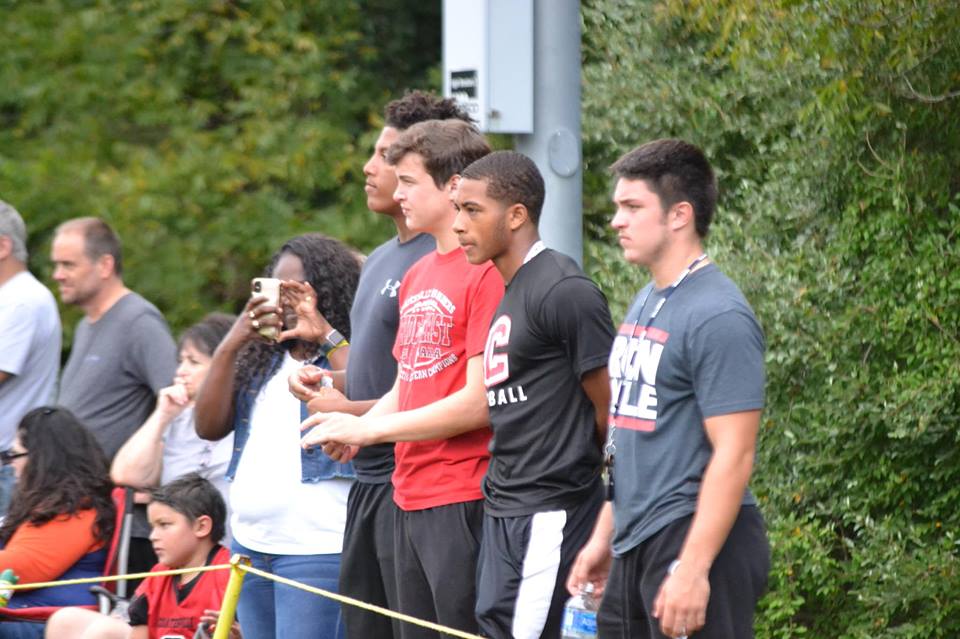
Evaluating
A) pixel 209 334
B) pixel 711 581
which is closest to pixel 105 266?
pixel 209 334

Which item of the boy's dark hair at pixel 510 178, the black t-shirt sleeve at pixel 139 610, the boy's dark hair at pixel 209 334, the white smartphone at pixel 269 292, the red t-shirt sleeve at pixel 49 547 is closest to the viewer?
the boy's dark hair at pixel 510 178

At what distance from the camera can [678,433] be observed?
11.9 ft

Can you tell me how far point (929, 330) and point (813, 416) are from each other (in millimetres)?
603

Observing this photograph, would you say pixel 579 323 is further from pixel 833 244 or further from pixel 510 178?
pixel 833 244

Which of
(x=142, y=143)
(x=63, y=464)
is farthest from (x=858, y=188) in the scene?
(x=142, y=143)

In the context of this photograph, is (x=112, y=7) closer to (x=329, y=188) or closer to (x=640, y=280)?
(x=329, y=188)

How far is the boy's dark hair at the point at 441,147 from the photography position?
4484 mm

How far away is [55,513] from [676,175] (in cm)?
325

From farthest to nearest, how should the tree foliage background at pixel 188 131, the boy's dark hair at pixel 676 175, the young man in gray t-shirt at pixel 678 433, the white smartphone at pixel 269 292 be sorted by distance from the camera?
the tree foliage background at pixel 188 131
the white smartphone at pixel 269 292
the boy's dark hair at pixel 676 175
the young man in gray t-shirt at pixel 678 433

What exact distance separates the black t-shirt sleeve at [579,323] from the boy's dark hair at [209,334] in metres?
2.50

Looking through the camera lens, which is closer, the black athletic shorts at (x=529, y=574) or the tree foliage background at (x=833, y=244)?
the black athletic shorts at (x=529, y=574)

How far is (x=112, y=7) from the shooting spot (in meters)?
10.7

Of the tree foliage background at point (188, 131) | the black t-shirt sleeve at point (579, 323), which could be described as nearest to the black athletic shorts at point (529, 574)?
the black t-shirt sleeve at point (579, 323)

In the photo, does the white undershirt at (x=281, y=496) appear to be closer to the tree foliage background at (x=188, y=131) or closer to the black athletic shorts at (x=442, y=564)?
the black athletic shorts at (x=442, y=564)
